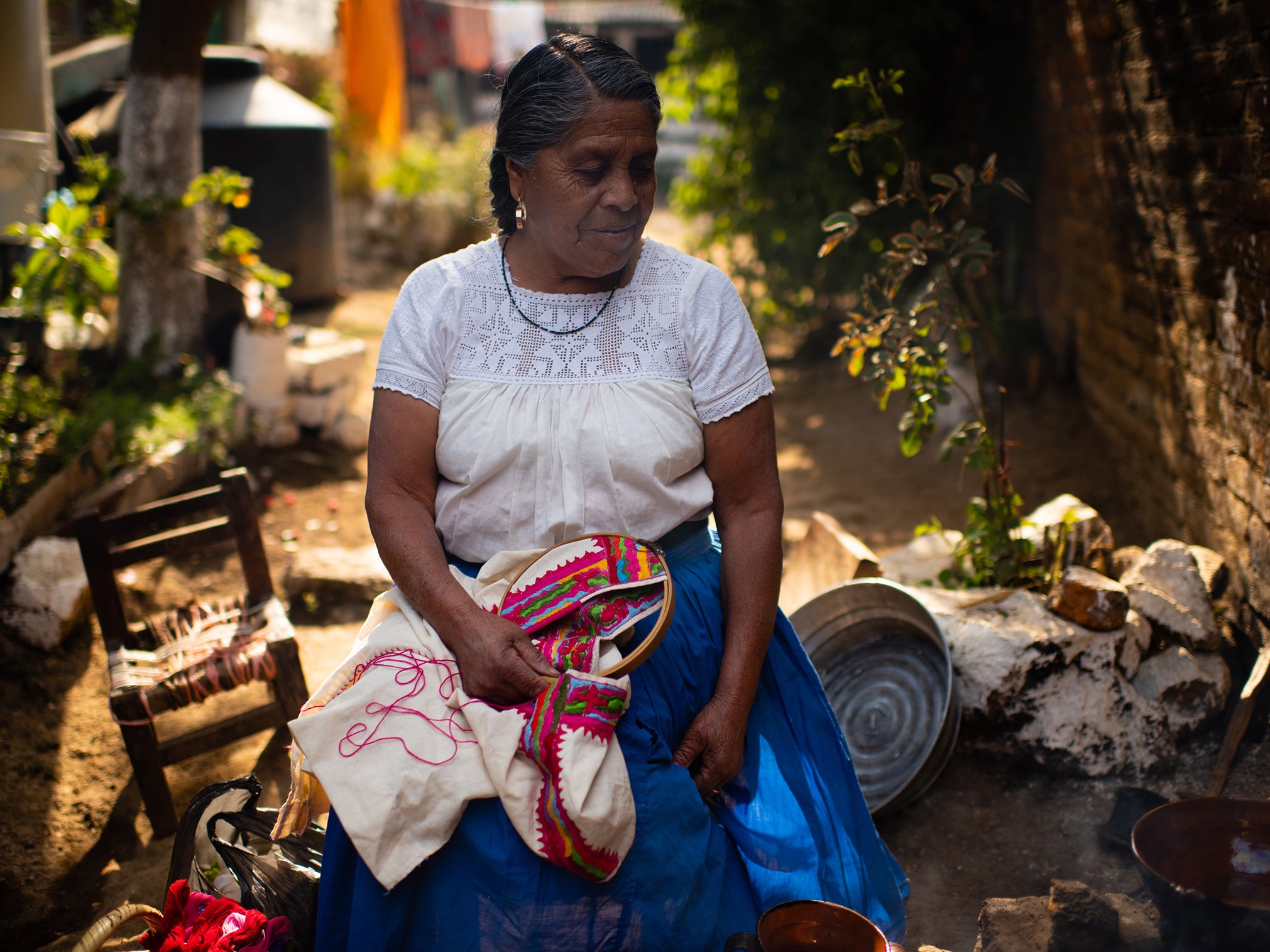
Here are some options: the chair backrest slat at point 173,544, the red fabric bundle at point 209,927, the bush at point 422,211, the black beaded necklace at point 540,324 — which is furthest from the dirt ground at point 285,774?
the bush at point 422,211

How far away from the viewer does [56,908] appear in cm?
261

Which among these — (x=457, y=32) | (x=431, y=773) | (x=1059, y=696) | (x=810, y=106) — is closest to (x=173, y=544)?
(x=431, y=773)

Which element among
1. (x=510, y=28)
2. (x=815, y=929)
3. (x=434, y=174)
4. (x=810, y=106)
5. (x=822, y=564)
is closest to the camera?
(x=815, y=929)

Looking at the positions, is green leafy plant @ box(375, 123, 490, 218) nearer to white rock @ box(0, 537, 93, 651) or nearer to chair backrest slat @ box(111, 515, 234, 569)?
white rock @ box(0, 537, 93, 651)

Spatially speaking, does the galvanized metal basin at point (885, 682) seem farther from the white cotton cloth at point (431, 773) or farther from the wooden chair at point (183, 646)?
the wooden chair at point (183, 646)

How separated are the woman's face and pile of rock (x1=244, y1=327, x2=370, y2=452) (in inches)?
155

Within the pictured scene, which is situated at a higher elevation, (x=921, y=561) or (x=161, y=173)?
(x=161, y=173)

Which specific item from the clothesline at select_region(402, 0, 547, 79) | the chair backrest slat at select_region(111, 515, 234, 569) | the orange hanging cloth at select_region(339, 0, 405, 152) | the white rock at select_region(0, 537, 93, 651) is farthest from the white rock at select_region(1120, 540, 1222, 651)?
the clothesline at select_region(402, 0, 547, 79)

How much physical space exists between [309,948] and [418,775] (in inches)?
26.1

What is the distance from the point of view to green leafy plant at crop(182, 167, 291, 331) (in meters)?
5.27

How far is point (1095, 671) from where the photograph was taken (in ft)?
8.95

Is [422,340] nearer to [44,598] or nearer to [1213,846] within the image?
[1213,846]

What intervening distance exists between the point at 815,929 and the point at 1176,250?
287 cm

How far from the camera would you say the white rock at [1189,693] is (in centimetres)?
272
